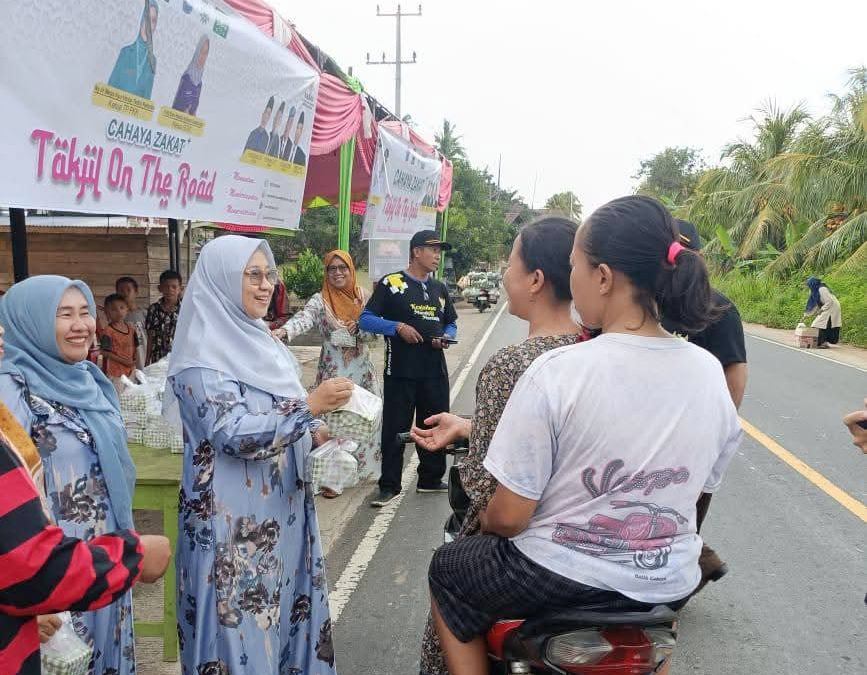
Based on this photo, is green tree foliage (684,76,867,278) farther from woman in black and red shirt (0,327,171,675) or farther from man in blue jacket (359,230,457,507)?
woman in black and red shirt (0,327,171,675)

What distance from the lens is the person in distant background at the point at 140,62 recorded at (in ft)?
10.7

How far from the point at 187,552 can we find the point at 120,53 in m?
2.10

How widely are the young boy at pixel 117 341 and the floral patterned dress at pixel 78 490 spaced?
4.55m

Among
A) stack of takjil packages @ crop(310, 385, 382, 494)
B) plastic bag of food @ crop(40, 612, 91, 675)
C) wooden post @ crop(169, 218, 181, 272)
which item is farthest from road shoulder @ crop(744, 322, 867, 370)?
plastic bag of food @ crop(40, 612, 91, 675)

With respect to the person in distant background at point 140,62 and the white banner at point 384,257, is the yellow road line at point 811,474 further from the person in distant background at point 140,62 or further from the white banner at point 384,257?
the person in distant background at point 140,62

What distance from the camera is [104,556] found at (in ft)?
4.90

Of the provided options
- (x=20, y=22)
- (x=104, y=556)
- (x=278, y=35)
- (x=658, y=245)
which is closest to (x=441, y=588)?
(x=104, y=556)

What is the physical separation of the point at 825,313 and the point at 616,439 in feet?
53.0

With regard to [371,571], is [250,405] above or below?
above

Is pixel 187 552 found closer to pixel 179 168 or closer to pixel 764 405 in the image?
pixel 179 168

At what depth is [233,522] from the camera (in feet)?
8.37

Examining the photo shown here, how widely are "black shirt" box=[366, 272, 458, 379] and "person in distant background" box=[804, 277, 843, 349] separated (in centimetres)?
1314

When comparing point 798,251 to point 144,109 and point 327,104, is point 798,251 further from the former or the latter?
point 144,109

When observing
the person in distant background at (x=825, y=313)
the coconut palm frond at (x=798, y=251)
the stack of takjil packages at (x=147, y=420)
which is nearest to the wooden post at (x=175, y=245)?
the stack of takjil packages at (x=147, y=420)
